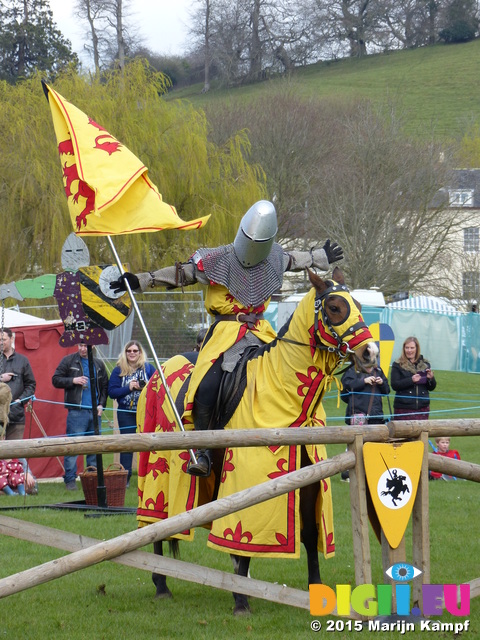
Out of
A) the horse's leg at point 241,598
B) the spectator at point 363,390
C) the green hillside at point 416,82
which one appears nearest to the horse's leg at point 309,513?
the horse's leg at point 241,598

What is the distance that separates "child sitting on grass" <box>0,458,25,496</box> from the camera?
1041cm

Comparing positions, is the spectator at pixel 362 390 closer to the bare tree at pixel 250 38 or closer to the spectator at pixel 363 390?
the spectator at pixel 363 390

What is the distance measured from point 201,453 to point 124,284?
1183 mm

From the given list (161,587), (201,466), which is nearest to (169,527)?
(201,466)

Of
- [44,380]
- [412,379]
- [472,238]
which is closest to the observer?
[412,379]

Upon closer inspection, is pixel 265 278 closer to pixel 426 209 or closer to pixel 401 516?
pixel 401 516

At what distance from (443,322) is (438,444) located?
14.7m

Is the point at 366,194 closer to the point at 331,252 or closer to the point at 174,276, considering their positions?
the point at 331,252

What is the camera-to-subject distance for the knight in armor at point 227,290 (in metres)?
5.67

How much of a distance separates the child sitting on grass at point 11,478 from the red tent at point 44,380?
3.03ft

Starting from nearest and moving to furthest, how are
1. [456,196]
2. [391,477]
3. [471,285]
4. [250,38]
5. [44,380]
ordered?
[391,477], [44,380], [456,196], [471,285], [250,38]

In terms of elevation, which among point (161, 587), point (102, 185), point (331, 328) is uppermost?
point (102, 185)

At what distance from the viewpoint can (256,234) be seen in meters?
5.68

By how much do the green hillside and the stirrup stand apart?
168ft
